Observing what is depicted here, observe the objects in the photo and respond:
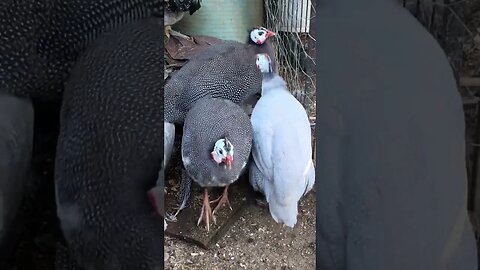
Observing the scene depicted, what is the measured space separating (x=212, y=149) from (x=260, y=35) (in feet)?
0.68

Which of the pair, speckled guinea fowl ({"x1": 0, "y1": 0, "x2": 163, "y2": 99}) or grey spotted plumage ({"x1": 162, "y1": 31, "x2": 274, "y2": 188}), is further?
grey spotted plumage ({"x1": 162, "y1": 31, "x2": 274, "y2": 188})

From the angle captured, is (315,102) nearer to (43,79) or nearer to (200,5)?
(200,5)

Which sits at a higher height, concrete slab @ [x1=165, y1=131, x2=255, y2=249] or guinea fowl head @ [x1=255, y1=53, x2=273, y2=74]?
guinea fowl head @ [x1=255, y1=53, x2=273, y2=74]

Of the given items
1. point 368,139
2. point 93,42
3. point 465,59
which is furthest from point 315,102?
point 93,42

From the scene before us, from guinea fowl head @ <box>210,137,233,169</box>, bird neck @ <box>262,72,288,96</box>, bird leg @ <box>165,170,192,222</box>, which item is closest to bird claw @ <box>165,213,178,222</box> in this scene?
bird leg @ <box>165,170,192,222</box>

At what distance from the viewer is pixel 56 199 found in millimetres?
727

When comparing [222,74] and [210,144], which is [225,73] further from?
[210,144]

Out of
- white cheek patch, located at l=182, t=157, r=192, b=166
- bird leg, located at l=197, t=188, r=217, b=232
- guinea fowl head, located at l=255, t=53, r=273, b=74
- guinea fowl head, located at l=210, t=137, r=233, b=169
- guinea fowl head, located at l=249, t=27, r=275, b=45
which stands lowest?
bird leg, located at l=197, t=188, r=217, b=232

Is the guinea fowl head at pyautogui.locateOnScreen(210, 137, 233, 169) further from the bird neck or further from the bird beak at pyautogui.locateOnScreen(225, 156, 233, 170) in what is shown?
the bird neck

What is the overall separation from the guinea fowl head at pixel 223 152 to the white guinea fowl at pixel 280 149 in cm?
4

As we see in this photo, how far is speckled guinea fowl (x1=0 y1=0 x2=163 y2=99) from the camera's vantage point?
2.31 feet

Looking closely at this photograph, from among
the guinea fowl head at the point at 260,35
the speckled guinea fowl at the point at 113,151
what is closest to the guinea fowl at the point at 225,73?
the guinea fowl head at the point at 260,35

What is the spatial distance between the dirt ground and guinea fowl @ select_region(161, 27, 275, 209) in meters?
0.20

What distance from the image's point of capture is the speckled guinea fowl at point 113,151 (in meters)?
0.71
